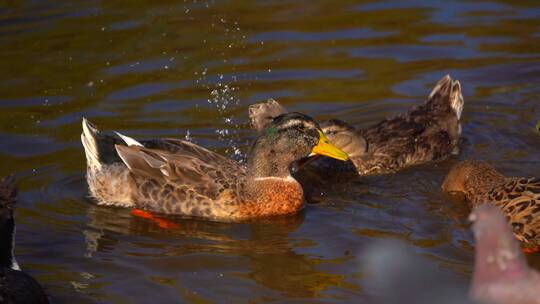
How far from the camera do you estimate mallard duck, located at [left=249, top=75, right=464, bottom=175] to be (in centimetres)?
847

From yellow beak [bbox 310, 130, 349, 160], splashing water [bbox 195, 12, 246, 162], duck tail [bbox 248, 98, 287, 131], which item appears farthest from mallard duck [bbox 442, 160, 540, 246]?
splashing water [bbox 195, 12, 246, 162]

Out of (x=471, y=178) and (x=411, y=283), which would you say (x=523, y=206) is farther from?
(x=411, y=283)

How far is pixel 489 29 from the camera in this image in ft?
38.4

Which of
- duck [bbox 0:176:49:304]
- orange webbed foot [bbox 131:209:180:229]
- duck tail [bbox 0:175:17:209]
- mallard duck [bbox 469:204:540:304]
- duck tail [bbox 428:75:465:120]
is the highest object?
mallard duck [bbox 469:204:540:304]

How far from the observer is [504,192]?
662 centimetres

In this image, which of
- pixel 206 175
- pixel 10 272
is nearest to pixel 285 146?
pixel 206 175

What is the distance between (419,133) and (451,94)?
0.55 meters

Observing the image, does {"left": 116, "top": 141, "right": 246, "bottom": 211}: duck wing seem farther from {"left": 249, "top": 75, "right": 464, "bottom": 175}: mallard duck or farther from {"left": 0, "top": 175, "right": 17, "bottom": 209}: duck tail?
{"left": 0, "top": 175, "right": 17, "bottom": 209}: duck tail

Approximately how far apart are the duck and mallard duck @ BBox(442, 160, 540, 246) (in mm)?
2930

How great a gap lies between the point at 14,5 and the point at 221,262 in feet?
24.7

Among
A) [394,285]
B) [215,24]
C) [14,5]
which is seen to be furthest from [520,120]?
[394,285]

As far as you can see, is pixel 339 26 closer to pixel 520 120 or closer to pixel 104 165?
pixel 520 120

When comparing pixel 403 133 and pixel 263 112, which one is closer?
pixel 403 133

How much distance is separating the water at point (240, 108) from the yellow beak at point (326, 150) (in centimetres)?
37
